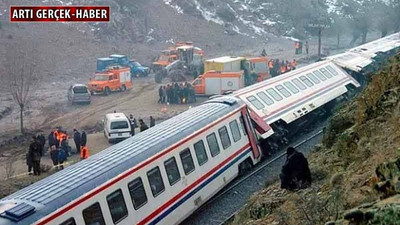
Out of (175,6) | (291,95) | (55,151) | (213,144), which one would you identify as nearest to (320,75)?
(291,95)

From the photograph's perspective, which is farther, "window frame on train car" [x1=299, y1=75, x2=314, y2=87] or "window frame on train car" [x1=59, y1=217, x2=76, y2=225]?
"window frame on train car" [x1=299, y1=75, x2=314, y2=87]

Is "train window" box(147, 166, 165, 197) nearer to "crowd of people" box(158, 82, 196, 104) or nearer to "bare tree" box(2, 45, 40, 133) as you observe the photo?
"crowd of people" box(158, 82, 196, 104)

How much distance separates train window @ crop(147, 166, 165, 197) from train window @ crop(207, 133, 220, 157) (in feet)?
8.78

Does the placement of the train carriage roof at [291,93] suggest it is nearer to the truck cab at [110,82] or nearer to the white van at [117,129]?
the white van at [117,129]

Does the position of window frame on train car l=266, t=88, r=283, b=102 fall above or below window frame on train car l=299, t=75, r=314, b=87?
below

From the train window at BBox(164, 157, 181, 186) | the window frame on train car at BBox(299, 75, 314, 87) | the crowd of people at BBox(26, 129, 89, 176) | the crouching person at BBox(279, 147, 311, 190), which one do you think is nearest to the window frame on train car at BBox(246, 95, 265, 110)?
the window frame on train car at BBox(299, 75, 314, 87)

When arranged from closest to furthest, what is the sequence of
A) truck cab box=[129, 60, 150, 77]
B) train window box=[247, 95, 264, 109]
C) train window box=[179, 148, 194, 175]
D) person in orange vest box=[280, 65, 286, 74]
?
train window box=[179, 148, 194, 175]
train window box=[247, 95, 264, 109]
person in orange vest box=[280, 65, 286, 74]
truck cab box=[129, 60, 150, 77]

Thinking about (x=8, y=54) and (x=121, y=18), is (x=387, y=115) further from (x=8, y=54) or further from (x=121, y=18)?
(x=121, y=18)

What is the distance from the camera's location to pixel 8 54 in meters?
40.8

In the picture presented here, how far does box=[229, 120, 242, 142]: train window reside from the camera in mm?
14977

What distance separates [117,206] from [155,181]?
1479 millimetres

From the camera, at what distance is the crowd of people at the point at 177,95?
31297 mm

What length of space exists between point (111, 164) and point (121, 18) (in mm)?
46689

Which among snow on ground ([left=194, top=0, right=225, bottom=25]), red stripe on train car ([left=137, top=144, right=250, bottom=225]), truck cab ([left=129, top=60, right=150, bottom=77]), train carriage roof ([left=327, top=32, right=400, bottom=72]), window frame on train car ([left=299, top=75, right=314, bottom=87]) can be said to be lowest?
red stripe on train car ([left=137, top=144, right=250, bottom=225])
